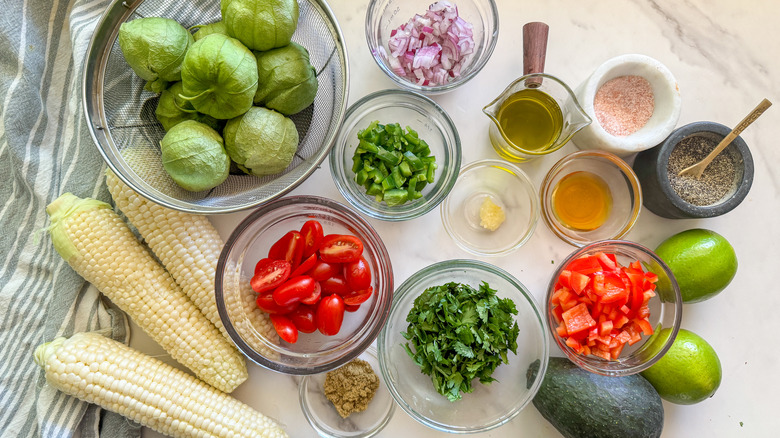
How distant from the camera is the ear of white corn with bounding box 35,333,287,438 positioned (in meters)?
1.37

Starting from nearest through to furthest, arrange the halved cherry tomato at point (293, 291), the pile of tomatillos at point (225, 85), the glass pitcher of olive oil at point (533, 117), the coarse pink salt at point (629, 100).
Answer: the pile of tomatillos at point (225, 85)
the halved cherry tomato at point (293, 291)
the glass pitcher of olive oil at point (533, 117)
the coarse pink salt at point (629, 100)

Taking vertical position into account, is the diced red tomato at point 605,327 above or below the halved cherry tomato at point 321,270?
above

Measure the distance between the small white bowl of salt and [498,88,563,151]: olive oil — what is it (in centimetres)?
9

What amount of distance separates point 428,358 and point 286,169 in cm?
67

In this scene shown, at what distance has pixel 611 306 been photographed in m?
1.46

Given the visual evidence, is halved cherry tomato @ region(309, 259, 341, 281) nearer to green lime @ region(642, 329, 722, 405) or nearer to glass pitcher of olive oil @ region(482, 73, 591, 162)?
glass pitcher of olive oil @ region(482, 73, 591, 162)

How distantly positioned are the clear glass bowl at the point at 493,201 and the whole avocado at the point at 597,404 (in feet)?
1.31

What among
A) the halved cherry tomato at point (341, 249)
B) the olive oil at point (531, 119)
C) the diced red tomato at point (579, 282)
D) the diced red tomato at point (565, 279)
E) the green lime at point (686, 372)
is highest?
the olive oil at point (531, 119)

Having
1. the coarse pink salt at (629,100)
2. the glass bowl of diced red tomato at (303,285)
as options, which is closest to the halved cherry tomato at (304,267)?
the glass bowl of diced red tomato at (303,285)

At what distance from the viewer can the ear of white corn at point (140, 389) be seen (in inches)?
53.9

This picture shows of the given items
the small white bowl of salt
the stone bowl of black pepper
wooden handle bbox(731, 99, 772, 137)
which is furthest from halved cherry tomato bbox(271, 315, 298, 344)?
wooden handle bbox(731, 99, 772, 137)

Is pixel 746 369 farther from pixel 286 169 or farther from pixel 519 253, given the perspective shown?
pixel 286 169

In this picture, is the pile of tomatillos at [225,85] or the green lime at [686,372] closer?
the pile of tomatillos at [225,85]

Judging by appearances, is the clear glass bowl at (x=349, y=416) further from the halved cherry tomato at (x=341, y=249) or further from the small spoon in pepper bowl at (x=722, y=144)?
the small spoon in pepper bowl at (x=722, y=144)
